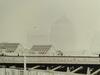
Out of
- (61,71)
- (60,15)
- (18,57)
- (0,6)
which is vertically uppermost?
(0,6)

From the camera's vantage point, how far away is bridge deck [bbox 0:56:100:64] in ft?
5.21

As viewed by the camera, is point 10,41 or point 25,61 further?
point 10,41

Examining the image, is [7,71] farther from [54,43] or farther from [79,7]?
[79,7]

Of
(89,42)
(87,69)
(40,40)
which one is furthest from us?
(40,40)

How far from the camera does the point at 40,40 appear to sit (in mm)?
1987

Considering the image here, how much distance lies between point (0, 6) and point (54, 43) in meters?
0.67

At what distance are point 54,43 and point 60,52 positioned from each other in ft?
0.52

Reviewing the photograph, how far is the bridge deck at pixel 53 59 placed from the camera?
1588 mm

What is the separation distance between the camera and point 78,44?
188 centimetres

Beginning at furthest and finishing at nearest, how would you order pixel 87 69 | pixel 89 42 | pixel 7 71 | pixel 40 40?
pixel 40 40 → pixel 89 42 → pixel 7 71 → pixel 87 69

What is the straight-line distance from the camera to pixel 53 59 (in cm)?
166

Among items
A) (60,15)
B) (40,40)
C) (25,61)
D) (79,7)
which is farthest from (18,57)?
(79,7)

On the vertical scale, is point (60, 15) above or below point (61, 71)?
above

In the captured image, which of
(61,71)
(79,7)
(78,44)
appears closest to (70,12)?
(79,7)
